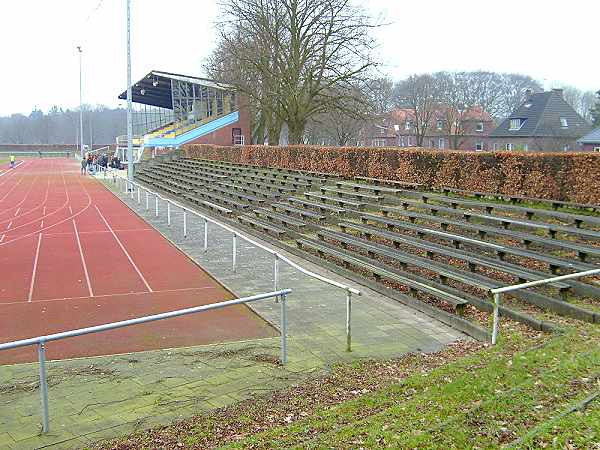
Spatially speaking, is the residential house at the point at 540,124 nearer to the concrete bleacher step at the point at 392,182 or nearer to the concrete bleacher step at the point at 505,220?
the concrete bleacher step at the point at 392,182

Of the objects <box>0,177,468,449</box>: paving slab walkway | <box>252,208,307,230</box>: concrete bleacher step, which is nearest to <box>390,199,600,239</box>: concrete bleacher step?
<box>252,208,307,230</box>: concrete bleacher step

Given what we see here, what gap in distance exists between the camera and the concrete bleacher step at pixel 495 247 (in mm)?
9766

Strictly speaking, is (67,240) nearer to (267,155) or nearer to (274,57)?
(267,155)

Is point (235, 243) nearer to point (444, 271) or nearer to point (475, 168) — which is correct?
point (444, 271)

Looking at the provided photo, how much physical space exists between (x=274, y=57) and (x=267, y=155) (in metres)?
6.82

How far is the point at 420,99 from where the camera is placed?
54.4 meters

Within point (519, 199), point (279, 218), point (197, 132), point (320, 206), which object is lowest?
point (279, 218)

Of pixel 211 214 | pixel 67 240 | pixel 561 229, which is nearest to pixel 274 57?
pixel 211 214

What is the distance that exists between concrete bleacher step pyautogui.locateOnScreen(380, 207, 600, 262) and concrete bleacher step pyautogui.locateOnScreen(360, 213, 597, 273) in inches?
9.4

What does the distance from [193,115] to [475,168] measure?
43.7m

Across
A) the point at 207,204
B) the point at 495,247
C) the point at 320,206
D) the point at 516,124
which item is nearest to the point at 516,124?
the point at 516,124

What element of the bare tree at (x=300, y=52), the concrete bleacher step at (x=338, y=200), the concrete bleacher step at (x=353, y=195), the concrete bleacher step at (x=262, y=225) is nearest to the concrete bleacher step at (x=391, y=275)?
the concrete bleacher step at (x=262, y=225)

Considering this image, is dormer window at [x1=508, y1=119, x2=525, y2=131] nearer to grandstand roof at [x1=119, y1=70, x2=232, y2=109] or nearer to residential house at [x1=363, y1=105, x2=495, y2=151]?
residential house at [x1=363, y1=105, x2=495, y2=151]

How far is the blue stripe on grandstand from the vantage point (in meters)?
52.1
